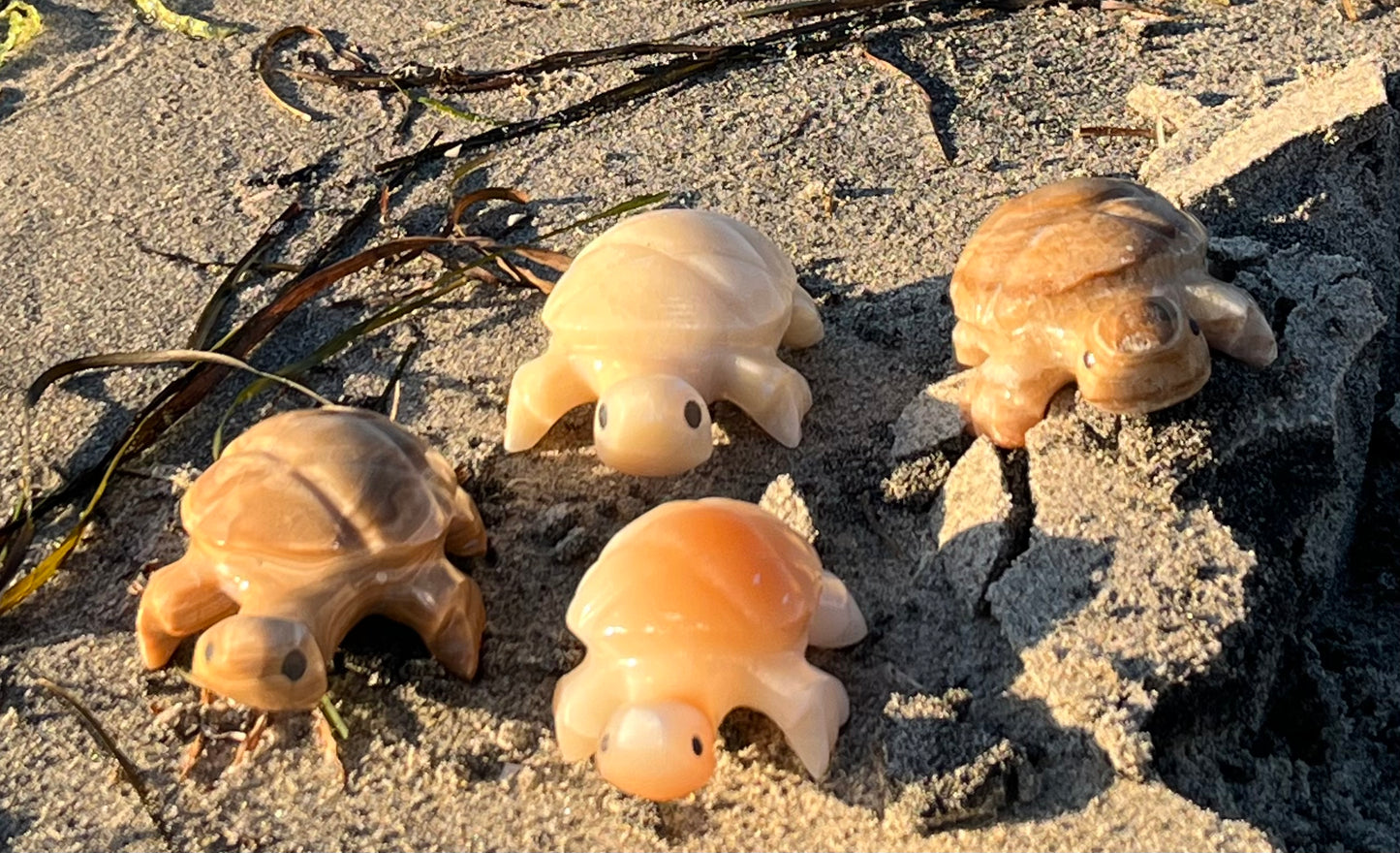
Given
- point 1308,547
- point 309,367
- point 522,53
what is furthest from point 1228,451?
point 522,53

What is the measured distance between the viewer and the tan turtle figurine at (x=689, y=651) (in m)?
1.76

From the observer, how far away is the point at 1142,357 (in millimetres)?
2008

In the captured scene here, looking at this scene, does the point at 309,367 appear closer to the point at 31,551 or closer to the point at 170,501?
the point at 170,501

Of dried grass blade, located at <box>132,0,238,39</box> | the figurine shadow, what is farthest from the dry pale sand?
dried grass blade, located at <box>132,0,238,39</box>

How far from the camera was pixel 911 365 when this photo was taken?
8.56 ft

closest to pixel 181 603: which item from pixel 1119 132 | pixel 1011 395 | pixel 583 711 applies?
pixel 583 711

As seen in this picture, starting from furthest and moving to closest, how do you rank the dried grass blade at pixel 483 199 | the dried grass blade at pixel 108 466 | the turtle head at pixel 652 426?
the dried grass blade at pixel 483 199 → the dried grass blade at pixel 108 466 → the turtle head at pixel 652 426

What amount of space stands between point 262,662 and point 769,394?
3.27 ft

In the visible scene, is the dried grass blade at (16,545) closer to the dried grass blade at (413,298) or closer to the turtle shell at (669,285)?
the dried grass blade at (413,298)

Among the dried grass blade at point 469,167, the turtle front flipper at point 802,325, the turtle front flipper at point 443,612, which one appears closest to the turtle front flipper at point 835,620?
the turtle front flipper at point 443,612

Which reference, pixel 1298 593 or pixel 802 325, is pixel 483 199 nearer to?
pixel 802 325

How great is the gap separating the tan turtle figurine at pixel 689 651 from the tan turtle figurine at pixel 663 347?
336 mm

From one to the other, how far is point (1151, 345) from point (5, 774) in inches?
75.3

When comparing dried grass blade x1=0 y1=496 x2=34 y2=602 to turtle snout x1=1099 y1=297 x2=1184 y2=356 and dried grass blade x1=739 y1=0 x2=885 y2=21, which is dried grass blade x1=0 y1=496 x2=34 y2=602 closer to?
turtle snout x1=1099 y1=297 x2=1184 y2=356
